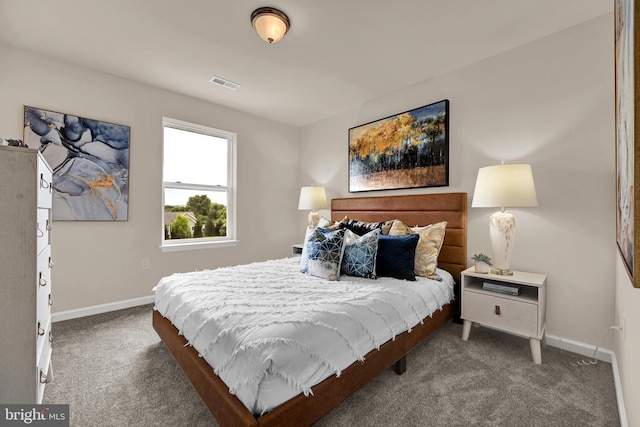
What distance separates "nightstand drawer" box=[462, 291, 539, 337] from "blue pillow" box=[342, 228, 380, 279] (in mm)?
846

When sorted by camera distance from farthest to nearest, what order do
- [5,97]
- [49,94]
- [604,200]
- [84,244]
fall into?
1. [84,244]
2. [49,94]
3. [5,97]
4. [604,200]

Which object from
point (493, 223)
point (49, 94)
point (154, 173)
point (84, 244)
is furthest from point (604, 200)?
point (49, 94)

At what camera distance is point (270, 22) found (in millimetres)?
2025

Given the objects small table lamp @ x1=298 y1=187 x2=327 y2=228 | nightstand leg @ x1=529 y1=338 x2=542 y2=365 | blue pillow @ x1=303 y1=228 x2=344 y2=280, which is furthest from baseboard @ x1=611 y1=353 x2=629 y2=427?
small table lamp @ x1=298 y1=187 x2=327 y2=228

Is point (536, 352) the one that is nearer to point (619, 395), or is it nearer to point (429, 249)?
point (619, 395)

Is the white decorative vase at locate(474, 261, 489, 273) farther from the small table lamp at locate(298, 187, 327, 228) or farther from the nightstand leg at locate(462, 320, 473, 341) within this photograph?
the small table lamp at locate(298, 187, 327, 228)

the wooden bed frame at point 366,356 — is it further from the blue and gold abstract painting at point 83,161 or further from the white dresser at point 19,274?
the blue and gold abstract painting at point 83,161

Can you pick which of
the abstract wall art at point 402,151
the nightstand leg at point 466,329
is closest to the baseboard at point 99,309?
the abstract wall art at point 402,151

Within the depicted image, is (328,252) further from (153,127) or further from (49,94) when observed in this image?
(49,94)

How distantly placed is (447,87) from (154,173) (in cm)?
344

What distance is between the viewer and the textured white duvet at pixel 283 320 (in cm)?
121

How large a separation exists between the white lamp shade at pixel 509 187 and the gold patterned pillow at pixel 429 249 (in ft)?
1.56

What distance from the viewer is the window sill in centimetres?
340

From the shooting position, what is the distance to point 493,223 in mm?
2289
